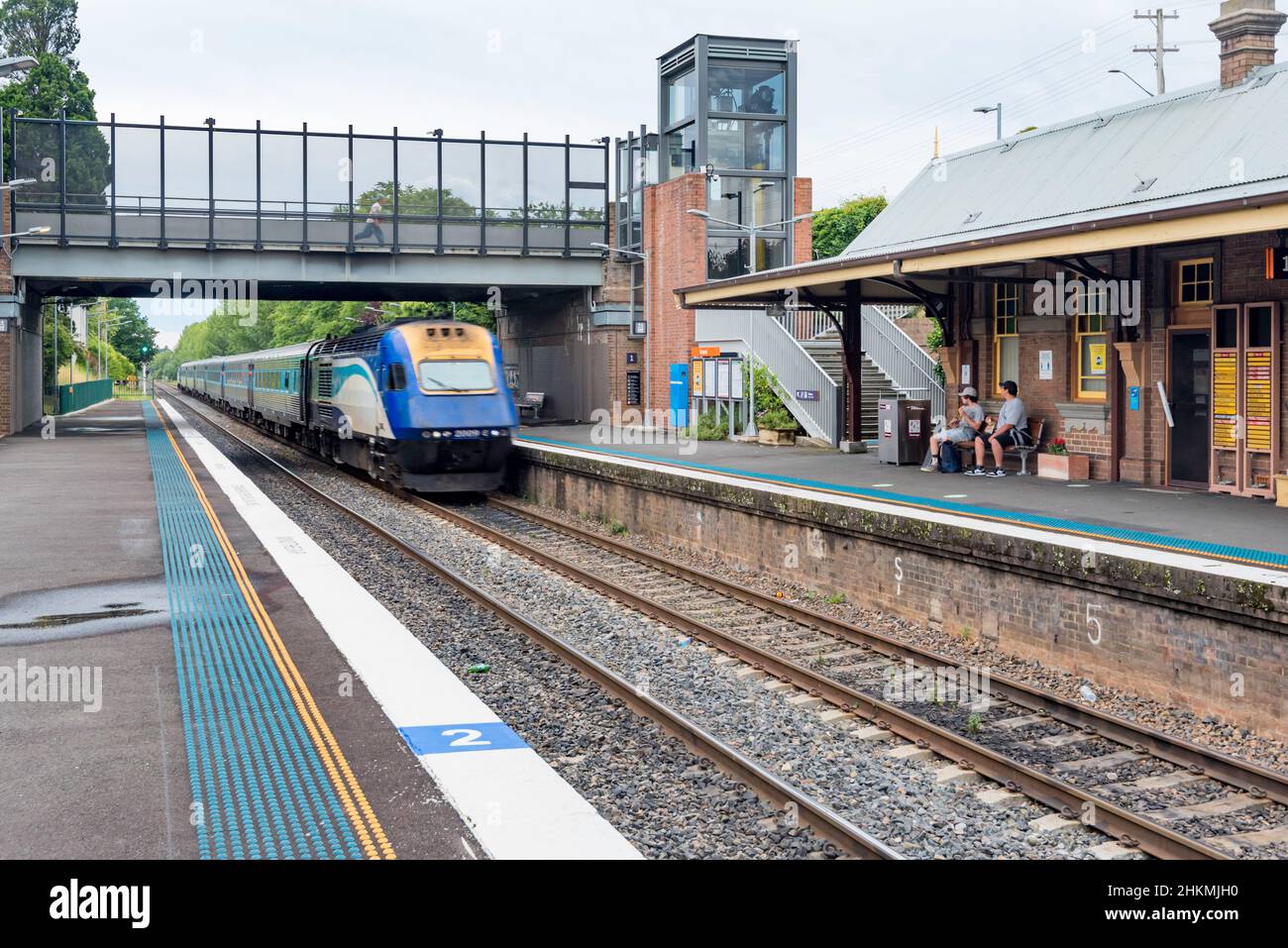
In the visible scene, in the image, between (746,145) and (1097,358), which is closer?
(1097,358)

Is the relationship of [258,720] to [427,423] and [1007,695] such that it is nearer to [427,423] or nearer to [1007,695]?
[1007,695]

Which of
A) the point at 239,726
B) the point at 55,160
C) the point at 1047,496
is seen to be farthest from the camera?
the point at 55,160

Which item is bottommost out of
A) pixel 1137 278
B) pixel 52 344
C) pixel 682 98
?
pixel 1137 278

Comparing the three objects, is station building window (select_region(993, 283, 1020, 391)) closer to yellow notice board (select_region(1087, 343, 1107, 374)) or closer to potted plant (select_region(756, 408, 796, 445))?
yellow notice board (select_region(1087, 343, 1107, 374))

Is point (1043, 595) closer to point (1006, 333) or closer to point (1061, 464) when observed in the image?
point (1061, 464)

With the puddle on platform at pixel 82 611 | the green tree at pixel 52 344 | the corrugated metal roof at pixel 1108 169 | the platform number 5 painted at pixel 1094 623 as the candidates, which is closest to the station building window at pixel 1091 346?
the corrugated metal roof at pixel 1108 169

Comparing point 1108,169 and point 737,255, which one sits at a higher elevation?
point 737,255

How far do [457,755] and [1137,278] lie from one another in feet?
39.5

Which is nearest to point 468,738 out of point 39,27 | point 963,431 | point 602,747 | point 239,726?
point 602,747

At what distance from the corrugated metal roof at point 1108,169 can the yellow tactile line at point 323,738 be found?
10026 mm

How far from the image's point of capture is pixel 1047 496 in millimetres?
15031

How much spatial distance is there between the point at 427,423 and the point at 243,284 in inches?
774

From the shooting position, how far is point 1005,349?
19141 millimetres
